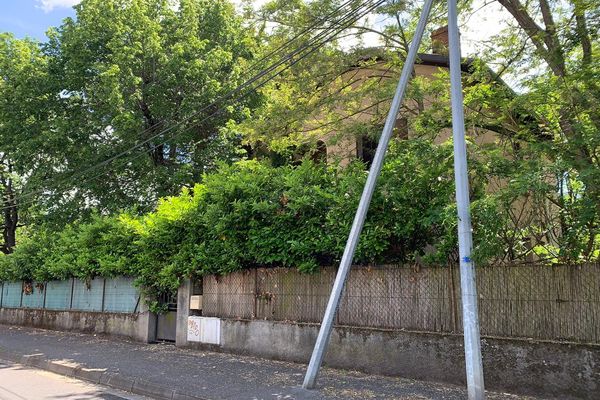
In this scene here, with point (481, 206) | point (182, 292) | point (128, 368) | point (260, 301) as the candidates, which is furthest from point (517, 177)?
point (182, 292)

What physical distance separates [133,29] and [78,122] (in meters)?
3.83

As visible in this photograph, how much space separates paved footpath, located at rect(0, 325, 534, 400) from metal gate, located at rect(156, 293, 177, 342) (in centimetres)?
46

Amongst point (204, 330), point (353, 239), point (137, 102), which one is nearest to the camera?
point (353, 239)

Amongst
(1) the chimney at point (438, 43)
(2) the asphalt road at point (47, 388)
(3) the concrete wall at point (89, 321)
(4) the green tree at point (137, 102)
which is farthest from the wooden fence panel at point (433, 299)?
(4) the green tree at point (137, 102)

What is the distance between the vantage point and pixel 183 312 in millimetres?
→ 12500

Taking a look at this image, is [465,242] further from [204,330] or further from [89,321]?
[89,321]

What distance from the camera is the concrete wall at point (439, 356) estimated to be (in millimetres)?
6434

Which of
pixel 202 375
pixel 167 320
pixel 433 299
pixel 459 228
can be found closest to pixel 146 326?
pixel 167 320

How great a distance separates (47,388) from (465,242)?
707 cm

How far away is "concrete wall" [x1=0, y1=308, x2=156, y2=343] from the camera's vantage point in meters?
13.4

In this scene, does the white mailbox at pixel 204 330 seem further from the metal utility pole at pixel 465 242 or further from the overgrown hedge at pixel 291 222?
the metal utility pole at pixel 465 242

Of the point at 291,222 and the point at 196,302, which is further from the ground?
the point at 291,222

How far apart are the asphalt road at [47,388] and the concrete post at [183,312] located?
3.09 meters

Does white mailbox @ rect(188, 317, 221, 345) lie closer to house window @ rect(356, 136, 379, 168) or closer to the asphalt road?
the asphalt road
